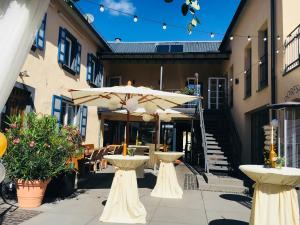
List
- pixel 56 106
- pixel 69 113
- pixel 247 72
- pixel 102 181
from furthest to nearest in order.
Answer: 1. pixel 69 113
2. pixel 247 72
3. pixel 56 106
4. pixel 102 181

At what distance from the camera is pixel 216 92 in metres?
16.4

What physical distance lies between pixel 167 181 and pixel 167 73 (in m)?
11.3

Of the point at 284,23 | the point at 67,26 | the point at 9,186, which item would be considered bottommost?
the point at 9,186

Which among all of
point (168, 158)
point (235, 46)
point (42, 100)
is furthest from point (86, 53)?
point (168, 158)

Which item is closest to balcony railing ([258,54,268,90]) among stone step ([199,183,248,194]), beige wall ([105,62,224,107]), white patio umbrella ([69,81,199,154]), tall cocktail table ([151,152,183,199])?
stone step ([199,183,248,194])

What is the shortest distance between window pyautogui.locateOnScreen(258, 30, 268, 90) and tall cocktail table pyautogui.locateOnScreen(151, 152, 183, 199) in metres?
3.83

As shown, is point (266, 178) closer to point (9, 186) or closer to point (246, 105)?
point (9, 186)

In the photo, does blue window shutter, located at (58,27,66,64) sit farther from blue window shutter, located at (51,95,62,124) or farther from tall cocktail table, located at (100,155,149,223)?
Result: tall cocktail table, located at (100,155,149,223)

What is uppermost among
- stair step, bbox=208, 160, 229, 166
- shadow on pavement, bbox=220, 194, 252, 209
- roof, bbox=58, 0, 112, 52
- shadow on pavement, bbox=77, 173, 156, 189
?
roof, bbox=58, 0, 112, 52

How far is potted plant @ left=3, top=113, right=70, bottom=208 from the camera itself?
5.71 metres

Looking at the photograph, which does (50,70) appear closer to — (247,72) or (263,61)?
(263,61)

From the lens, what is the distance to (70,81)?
11.7 metres

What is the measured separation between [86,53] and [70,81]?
2.21 metres

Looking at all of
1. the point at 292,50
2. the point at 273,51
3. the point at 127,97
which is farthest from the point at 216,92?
the point at 127,97
